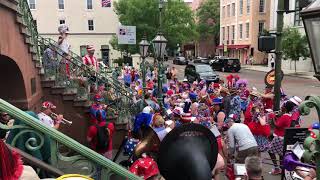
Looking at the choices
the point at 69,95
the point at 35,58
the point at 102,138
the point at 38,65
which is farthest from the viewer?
the point at 69,95

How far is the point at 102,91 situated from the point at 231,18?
51.8 meters

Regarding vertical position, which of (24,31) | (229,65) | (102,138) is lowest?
(229,65)

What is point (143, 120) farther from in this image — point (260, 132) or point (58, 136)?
point (58, 136)

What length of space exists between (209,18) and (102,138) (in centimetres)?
6918

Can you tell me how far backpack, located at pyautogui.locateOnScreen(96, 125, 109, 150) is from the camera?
7.52m

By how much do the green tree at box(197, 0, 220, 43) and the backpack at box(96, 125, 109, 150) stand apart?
67.2m

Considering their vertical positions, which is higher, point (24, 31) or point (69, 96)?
point (24, 31)

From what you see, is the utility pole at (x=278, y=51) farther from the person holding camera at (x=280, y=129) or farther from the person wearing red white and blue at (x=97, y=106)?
the person wearing red white and blue at (x=97, y=106)

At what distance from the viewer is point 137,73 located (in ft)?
73.9

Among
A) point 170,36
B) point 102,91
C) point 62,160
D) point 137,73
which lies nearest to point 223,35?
point 170,36

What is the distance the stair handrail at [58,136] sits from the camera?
9.69 feet

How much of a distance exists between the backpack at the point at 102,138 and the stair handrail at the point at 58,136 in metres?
4.17

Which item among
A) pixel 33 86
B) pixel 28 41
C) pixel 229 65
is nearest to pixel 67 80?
pixel 33 86

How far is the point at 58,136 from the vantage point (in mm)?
3133
